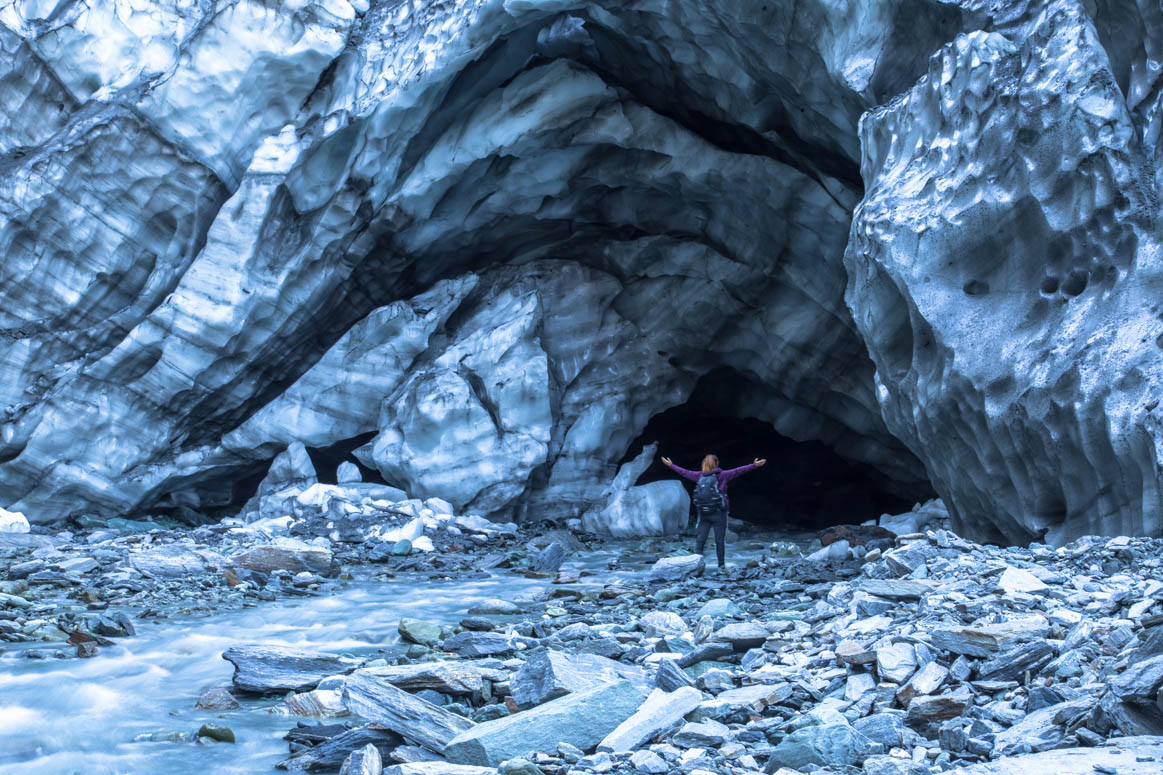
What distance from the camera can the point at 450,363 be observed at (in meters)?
14.6

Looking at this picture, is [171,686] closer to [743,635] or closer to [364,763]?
[364,763]

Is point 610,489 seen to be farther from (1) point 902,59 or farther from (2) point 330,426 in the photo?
(1) point 902,59

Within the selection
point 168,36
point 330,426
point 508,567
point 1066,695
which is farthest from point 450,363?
point 1066,695

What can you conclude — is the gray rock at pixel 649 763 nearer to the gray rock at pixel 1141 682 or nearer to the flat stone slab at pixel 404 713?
the flat stone slab at pixel 404 713

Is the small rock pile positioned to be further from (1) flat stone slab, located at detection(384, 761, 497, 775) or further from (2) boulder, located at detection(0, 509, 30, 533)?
(2) boulder, located at detection(0, 509, 30, 533)

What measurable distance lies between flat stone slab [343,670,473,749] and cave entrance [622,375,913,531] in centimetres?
1268

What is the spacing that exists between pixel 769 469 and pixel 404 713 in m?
14.9

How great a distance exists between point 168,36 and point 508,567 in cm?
970

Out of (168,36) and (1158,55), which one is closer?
(1158,55)

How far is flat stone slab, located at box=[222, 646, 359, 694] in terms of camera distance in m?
5.29

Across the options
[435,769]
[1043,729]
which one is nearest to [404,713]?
[435,769]

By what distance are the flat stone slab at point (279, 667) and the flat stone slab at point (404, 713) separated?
874 millimetres

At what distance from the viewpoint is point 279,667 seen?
545 cm

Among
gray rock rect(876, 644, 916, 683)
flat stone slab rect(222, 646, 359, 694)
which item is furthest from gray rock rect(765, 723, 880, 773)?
flat stone slab rect(222, 646, 359, 694)
